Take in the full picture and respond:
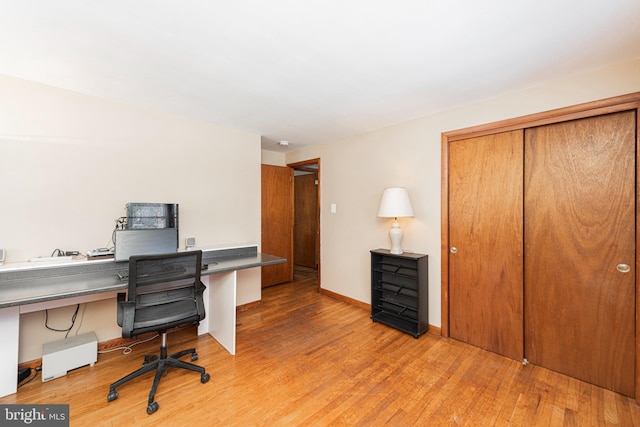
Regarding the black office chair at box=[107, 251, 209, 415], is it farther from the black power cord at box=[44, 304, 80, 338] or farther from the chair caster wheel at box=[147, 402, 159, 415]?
the black power cord at box=[44, 304, 80, 338]

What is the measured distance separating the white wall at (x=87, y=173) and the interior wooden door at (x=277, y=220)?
1145mm

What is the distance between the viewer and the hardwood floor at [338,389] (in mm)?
1691

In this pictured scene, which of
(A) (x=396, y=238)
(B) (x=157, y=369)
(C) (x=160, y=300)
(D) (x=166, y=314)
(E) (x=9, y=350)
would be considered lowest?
(B) (x=157, y=369)

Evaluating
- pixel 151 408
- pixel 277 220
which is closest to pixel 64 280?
pixel 151 408

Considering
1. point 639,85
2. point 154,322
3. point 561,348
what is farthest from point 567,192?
point 154,322

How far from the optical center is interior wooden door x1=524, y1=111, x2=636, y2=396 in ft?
6.24

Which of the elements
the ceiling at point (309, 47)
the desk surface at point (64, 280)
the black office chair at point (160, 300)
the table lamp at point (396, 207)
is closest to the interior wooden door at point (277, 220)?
the desk surface at point (64, 280)

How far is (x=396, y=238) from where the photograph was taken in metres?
2.99

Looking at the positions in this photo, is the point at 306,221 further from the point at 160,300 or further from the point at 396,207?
the point at 160,300

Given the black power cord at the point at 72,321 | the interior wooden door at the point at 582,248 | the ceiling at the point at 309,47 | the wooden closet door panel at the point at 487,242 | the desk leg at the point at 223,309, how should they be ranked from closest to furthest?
1. the ceiling at the point at 309,47
2. the interior wooden door at the point at 582,248
3. the black power cord at the point at 72,321
4. the wooden closet door panel at the point at 487,242
5. the desk leg at the point at 223,309

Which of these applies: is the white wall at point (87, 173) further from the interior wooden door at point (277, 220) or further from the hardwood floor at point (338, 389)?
the interior wooden door at point (277, 220)

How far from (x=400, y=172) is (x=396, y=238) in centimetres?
79

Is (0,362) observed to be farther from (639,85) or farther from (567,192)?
(639,85)

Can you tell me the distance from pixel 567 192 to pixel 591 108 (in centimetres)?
63
